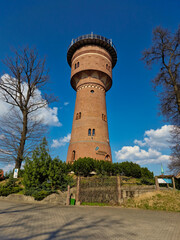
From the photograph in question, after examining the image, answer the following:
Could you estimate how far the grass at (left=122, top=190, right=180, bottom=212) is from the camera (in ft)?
31.5

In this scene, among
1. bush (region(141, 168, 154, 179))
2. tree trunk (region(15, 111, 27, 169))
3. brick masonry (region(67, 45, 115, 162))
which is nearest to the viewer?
tree trunk (region(15, 111, 27, 169))

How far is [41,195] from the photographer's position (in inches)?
433

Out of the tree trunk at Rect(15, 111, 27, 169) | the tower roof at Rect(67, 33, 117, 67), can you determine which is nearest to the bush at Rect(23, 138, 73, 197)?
the tree trunk at Rect(15, 111, 27, 169)

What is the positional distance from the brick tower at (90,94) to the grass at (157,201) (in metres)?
9.59

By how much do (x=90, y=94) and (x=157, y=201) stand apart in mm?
16487

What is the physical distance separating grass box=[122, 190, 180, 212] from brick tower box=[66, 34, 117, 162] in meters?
9.59

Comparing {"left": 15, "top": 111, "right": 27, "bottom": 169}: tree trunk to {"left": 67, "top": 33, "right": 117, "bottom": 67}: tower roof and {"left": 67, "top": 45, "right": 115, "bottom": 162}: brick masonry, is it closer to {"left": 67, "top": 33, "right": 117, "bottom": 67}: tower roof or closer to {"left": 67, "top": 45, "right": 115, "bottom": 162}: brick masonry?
{"left": 67, "top": 45, "right": 115, "bottom": 162}: brick masonry

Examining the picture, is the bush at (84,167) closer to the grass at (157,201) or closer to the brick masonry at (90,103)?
the brick masonry at (90,103)

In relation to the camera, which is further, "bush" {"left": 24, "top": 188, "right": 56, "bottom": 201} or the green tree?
the green tree

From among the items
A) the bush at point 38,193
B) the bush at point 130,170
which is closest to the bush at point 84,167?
the bush at point 130,170

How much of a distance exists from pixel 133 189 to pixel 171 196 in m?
2.55

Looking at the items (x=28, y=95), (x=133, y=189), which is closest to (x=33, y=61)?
(x=28, y=95)

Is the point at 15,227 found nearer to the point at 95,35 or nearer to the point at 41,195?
the point at 41,195

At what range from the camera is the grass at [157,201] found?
9607mm
